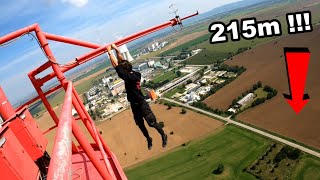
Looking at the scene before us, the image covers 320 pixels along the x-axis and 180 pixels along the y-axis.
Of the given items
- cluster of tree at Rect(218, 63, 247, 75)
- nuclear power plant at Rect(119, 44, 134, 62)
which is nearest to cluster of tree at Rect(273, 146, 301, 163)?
nuclear power plant at Rect(119, 44, 134, 62)

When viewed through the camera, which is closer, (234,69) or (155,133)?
(155,133)

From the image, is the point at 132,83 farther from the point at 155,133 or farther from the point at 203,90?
the point at 203,90

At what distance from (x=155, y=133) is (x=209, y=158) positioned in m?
16.6

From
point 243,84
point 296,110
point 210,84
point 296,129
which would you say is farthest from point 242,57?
point 296,129

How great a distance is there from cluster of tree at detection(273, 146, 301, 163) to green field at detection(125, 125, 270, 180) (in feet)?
10.5

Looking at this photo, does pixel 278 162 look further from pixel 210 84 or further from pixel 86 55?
pixel 210 84

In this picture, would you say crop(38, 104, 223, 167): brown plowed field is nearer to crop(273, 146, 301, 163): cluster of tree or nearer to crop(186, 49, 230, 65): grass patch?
crop(273, 146, 301, 163): cluster of tree

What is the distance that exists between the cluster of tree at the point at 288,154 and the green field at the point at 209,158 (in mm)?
3201

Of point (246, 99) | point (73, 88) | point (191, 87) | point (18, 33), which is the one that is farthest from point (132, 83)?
point (191, 87)

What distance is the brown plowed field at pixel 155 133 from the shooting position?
5903 centimetres

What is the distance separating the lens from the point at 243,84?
274ft

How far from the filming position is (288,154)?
4419 cm

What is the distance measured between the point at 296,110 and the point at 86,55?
57252 millimetres

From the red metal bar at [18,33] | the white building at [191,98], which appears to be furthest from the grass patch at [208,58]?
the red metal bar at [18,33]
